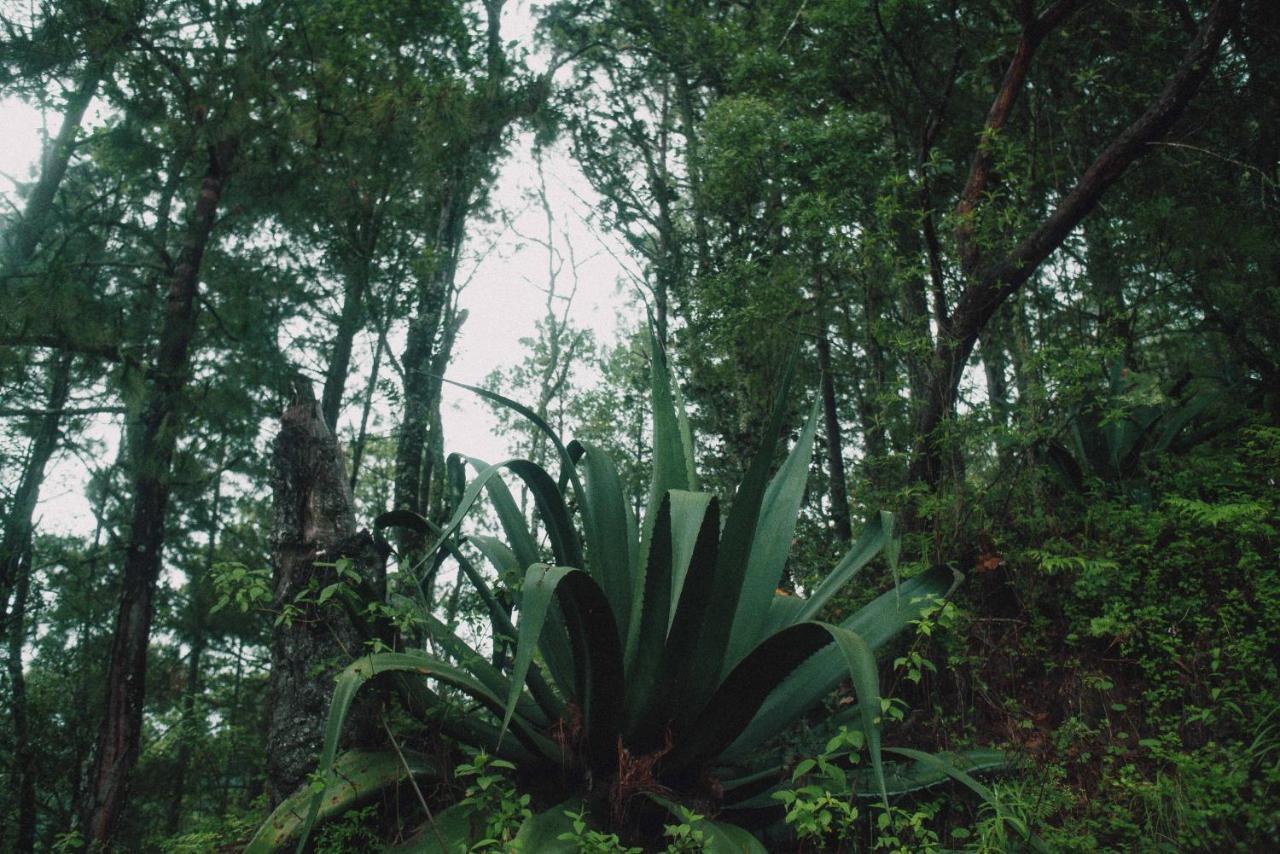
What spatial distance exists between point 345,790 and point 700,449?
5825mm

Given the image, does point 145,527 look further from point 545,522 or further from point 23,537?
point 545,522

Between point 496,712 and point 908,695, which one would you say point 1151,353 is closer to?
point 908,695

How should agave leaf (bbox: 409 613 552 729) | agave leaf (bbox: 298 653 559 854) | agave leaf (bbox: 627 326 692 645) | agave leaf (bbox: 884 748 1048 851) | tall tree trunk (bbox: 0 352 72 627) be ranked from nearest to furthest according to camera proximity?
1. agave leaf (bbox: 298 653 559 854)
2. agave leaf (bbox: 884 748 1048 851)
3. agave leaf (bbox: 409 613 552 729)
4. agave leaf (bbox: 627 326 692 645)
5. tall tree trunk (bbox: 0 352 72 627)

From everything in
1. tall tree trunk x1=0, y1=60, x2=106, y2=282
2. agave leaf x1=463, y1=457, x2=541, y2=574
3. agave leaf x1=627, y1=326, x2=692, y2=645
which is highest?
tall tree trunk x1=0, y1=60, x2=106, y2=282

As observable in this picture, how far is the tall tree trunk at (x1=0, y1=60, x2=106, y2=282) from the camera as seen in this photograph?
559cm

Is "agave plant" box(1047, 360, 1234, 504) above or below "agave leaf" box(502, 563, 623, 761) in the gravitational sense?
above

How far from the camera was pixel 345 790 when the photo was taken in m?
2.28

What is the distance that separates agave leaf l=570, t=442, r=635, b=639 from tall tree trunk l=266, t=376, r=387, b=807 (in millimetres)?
639

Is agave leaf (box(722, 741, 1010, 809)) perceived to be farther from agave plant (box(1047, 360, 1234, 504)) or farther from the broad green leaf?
agave plant (box(1047, 360, 1234, 504))

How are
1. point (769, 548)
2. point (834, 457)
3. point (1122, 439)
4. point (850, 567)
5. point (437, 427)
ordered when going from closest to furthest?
point (850, 567) → point (769, 548) → point (1122, 439) → point (834, 457) → point (437, 427)

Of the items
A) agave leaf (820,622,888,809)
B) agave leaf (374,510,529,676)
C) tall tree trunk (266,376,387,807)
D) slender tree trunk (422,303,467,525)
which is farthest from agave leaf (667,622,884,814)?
slender tree trunk (422,303,467,525)

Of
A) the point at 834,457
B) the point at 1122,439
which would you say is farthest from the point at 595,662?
the point at 834,457

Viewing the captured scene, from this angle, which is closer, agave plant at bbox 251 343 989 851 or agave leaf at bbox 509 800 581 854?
agave leaf at bbox 509 800 581 854

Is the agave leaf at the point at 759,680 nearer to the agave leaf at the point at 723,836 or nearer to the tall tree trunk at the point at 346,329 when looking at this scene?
the agave leaf at the point at 723,836
